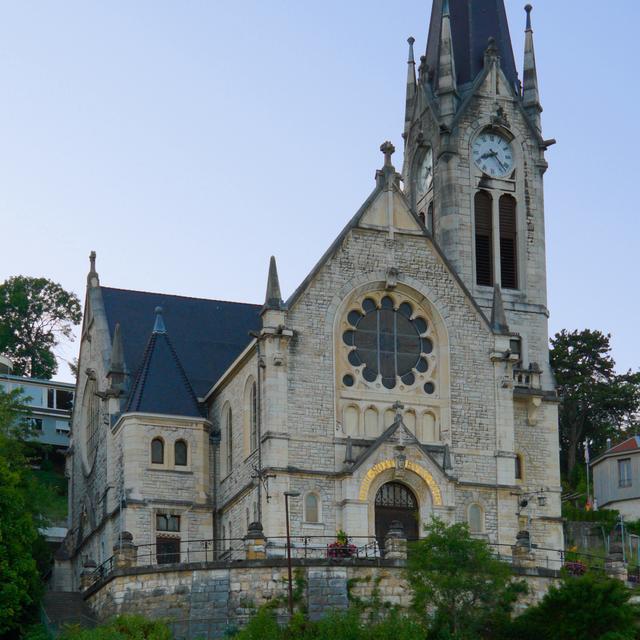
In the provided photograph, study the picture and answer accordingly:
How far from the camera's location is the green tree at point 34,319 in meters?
106

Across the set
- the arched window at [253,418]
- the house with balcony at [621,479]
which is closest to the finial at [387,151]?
the arched window at [253,418]

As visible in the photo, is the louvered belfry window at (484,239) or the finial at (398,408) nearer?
the finial at (398,408)

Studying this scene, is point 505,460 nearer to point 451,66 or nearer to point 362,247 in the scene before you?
point 362,247

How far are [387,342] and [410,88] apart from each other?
1585cm

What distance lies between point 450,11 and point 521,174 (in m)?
8.47

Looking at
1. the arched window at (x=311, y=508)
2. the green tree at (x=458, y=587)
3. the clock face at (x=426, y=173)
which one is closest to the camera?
the green tree at (x=458, y=587)

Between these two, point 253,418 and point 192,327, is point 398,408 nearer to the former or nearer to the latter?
point 253,418

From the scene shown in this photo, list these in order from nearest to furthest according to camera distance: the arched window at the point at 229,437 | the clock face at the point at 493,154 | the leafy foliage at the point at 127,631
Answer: the leafy foliage at the point at 127,631 < the arched window at the point at 229,437 < the clock face at the point at 493,154

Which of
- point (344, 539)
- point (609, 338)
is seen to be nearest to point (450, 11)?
point (344, 539)

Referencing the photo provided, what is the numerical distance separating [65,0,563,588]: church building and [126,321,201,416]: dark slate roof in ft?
0.27

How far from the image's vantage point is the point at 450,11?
74688 millimetres

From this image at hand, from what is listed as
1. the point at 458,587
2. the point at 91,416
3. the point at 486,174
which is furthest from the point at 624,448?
the point at 458,587

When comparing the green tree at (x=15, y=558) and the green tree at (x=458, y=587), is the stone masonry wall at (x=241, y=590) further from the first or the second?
the green tree at (x=15, y=558)

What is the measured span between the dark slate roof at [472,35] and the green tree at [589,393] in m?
30.3
